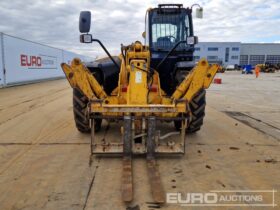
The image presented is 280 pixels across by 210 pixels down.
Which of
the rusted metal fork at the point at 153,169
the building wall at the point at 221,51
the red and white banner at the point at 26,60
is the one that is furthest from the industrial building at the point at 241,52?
the rusted metal fork at the point at 153,169

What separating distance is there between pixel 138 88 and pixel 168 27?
247cm

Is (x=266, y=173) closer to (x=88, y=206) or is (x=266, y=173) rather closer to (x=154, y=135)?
(x=154, y=135)

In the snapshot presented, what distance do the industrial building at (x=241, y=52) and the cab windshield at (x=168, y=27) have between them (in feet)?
264

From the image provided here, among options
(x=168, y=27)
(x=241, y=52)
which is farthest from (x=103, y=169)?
(x=241, y=52)

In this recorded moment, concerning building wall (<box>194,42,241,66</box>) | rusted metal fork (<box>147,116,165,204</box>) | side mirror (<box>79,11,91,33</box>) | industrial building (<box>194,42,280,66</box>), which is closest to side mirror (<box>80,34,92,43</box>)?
side mirror (<box>79,11,91,33</box>)

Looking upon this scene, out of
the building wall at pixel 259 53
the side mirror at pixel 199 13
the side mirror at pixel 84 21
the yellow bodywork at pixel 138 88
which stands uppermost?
the building wall at pixel 259 53

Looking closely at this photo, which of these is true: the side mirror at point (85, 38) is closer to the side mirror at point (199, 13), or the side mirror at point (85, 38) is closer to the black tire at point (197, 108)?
the black tire at point (197, 108)

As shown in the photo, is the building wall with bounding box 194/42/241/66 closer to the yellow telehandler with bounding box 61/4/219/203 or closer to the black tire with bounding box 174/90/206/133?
the yellow telehandler with bounding box 61/4/219/203

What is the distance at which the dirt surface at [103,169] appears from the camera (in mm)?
3195

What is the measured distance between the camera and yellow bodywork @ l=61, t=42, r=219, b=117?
4.32 meters

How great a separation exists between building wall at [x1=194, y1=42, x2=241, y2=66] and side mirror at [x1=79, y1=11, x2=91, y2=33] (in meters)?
82.0

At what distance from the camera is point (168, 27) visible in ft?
21.2

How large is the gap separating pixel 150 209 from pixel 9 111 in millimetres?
6958

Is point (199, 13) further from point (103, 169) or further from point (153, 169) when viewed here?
point (103, 169)
